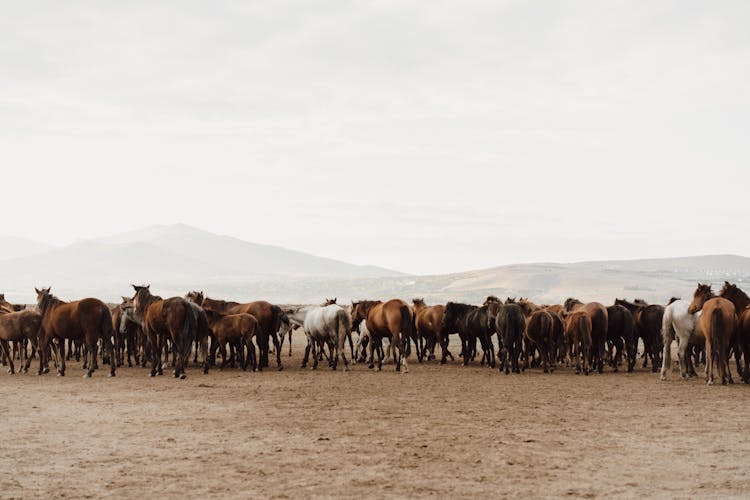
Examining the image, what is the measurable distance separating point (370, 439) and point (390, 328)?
11.0 meters

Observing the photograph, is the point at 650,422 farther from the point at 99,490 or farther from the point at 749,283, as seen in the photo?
the point at 749,283

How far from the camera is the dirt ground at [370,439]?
897cm

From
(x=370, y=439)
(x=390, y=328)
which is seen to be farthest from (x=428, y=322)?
(x=370, y=439)

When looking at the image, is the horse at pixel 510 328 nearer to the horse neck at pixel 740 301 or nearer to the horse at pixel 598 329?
the horse at pixel 598 329

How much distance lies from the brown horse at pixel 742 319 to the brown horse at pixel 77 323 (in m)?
16.2

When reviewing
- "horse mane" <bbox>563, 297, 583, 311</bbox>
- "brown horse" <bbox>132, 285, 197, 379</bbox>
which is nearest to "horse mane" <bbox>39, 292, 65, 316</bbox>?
"brown horse" <bbox>132, 285, 197, 379</bbox>

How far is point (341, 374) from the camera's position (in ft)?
70.6

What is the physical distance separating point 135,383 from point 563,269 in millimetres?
174319

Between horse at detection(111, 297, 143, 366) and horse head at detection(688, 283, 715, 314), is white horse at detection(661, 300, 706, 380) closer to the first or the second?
horse head at detection(688, 283, 715, 314)

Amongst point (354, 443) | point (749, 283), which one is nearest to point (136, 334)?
point (354, 443)

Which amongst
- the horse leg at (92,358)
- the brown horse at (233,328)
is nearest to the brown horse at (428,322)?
the brown horse at (233,328)

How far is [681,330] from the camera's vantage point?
20469 millimetres

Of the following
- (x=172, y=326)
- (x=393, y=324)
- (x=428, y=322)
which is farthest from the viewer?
(x=428, y=322)

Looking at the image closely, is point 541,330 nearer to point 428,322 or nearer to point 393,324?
point 393,324
